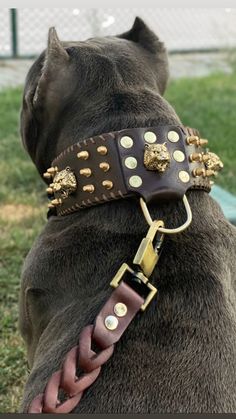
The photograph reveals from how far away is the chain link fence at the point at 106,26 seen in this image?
957cm

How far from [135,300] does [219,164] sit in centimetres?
57

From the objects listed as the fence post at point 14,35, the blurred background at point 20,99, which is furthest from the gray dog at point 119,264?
the fence post at point 14,35

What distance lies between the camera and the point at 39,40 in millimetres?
10406

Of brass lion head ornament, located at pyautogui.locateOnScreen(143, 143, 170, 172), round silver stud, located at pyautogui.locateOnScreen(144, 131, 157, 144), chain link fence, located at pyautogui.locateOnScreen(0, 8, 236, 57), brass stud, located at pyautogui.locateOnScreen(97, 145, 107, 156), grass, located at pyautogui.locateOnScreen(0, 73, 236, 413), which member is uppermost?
round silver stud, located at pyautogui.locateOnScreen(144, 131, 157, 144)

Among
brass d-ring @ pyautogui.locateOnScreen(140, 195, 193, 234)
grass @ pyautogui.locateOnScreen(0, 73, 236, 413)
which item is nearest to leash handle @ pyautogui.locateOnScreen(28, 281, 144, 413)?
brass d-ring @ pyautogui.locateOnScreen(140, 195, 193, 234)

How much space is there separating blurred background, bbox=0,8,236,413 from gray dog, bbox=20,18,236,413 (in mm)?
1051

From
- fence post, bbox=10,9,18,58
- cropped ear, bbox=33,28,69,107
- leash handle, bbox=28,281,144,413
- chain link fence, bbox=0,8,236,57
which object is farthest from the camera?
fence post, bbox=10,9,18,58

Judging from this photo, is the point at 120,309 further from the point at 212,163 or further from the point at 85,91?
the point at 85,91

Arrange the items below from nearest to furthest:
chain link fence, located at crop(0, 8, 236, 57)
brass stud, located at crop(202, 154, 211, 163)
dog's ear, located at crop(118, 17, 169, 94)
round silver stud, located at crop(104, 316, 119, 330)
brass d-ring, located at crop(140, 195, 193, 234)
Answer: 1. round silver stud, located at crop(104, 316, 119, 330)
2. brass d-ring, located at crop(140, 195, 193, 234)
3. brass stud, located at crop(202, 154, 211, 163)
4. dog's ear, located at crop(118, 17, 169, 94)
5. chain link fence, located at crop(0, 8, 236, 57)

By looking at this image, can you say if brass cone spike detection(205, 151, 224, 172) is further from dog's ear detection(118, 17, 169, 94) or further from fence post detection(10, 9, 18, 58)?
fence post detection(10, 9, 18, 58)

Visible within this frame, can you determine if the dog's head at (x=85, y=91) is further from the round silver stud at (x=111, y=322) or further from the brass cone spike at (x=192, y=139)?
the round silver stud at (x=111, y=322)

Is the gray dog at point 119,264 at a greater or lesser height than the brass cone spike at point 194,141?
lesser

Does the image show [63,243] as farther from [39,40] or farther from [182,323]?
[39,40]

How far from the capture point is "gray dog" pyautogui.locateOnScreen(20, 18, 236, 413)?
5.51 feet
